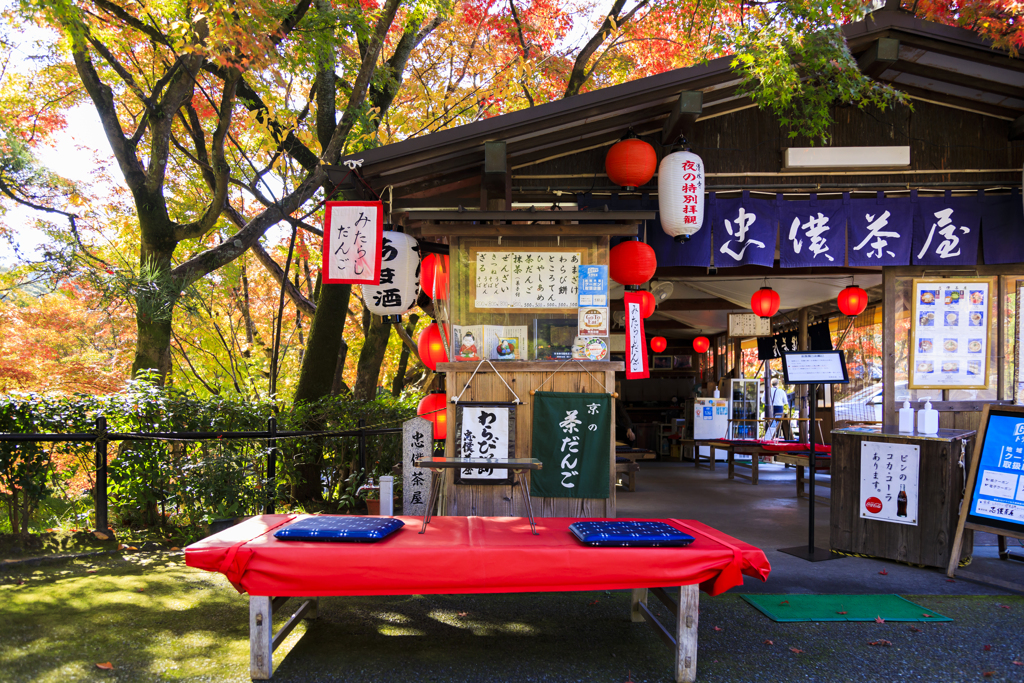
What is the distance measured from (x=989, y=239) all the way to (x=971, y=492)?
2922mm

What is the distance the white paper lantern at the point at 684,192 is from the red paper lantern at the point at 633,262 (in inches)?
15.1

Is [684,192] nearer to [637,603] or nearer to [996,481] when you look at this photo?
[996,481]

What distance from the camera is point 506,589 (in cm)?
357

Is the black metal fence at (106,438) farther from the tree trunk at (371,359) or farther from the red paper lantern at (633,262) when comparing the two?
the tree trunk at (371,359)

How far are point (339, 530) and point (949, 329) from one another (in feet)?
21.3

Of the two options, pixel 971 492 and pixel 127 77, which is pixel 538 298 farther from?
pixel 127 77

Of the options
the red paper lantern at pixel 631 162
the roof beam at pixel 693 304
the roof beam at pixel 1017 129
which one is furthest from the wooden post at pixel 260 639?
the roof beam at pixel 693 304

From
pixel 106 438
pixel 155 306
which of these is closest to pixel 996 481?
pixel 106 438

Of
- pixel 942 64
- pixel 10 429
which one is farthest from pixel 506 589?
pixel 942 64

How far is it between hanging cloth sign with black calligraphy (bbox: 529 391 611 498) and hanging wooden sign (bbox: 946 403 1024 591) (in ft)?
10.2

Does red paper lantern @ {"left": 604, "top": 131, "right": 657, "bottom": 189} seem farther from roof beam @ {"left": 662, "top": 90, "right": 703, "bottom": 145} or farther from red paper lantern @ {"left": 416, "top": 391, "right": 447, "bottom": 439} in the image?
red paper lantern @ {"left": 416, "top": 391, "right": 447, "bottom": 439}

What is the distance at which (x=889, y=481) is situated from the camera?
560 centimetres

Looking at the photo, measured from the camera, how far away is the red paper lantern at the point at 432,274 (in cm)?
593

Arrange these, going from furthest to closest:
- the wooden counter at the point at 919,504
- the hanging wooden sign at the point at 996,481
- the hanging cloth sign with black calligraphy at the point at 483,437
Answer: the wooden counter at the point at 919,504 → the hanging cloth sign with black calligraphy at the point at 483,437 → the hanging wooden sign at the point at 996,481
